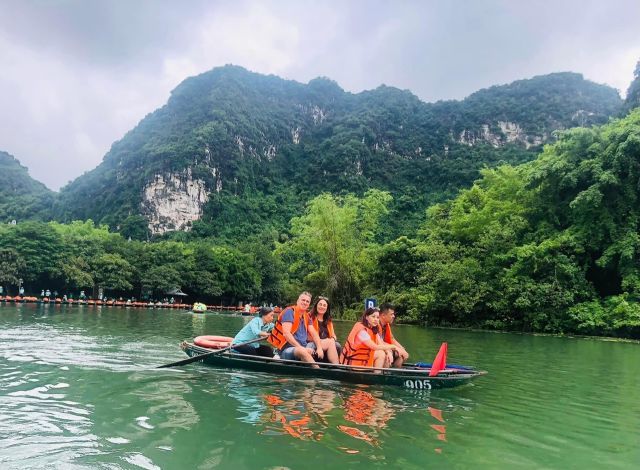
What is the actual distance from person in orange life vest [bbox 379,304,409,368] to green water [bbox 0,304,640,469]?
93 cm

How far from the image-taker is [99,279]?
162 feet

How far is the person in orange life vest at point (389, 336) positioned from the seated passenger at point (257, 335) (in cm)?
211

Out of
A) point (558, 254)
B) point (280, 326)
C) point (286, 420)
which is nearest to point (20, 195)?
point (558, 254)

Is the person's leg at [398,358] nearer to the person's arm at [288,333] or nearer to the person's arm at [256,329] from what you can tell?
the person's arm at [288,333]

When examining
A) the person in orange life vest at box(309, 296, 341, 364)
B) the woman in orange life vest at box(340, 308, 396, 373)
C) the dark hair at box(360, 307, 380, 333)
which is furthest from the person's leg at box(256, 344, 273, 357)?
the dark hair at box(360, 307, 380, 333)

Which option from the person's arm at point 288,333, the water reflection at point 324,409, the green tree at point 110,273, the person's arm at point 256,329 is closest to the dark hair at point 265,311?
the person's arm at point 256,329

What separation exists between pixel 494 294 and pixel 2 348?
23.4 metres

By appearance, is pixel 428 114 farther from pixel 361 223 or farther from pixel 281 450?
pixel 281 450

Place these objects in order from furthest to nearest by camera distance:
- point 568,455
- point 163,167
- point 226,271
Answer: point 163,167
point 226,271
point 568,455

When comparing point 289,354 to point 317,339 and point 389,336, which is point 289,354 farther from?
point 389,336

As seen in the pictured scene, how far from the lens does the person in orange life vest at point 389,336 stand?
8.73 metres

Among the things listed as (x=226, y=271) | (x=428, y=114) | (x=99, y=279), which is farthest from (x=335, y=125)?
(x=99, y=279)

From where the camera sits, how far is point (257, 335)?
9766 millimetres

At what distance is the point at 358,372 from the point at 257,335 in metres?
2.38
